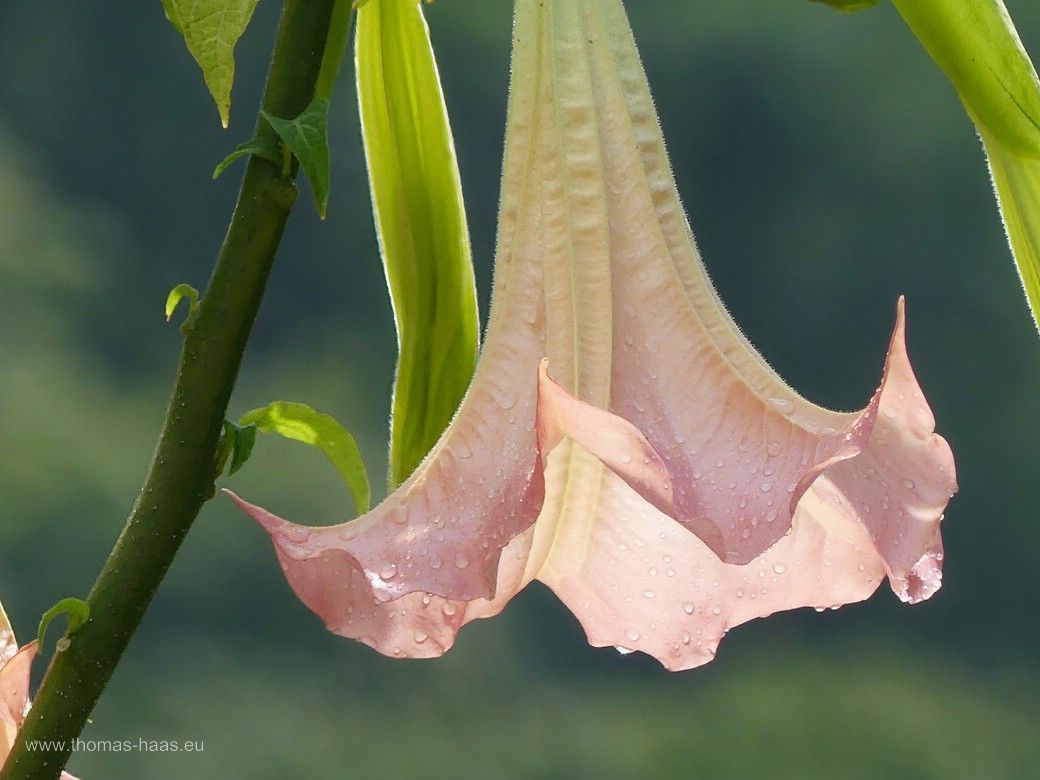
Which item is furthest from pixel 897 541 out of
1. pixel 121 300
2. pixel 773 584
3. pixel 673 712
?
pixel 121 300

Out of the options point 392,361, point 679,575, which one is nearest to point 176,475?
point 679,575

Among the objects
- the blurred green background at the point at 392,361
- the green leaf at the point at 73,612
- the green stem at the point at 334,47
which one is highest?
the green stem at the point at 334,47

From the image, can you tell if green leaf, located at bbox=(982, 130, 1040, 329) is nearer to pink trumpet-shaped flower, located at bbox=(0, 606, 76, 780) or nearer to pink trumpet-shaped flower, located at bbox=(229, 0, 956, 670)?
pink trumpet-shaped flower, located at bbox=(229, 0, 956, 670)

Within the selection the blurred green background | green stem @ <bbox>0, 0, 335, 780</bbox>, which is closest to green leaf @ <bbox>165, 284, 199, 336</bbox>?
green stem @ <bbox>0, 0, 335, 780</bbox>

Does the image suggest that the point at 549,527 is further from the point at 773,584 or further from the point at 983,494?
the point at 983,494

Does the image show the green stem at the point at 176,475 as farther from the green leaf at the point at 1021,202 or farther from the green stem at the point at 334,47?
the green leaf at the point at 1021,202

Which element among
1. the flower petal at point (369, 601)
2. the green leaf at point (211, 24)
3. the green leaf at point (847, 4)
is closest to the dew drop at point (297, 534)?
the flower petal at point (369, 601)

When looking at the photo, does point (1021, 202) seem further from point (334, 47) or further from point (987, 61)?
point (334, 47)
